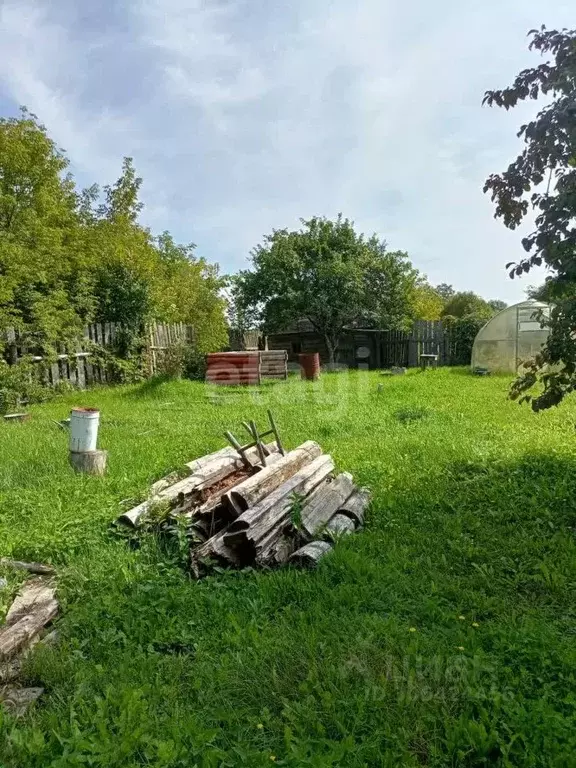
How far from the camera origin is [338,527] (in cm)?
399

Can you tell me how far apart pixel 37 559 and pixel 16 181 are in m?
10.4

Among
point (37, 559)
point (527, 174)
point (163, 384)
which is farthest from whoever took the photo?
point (163, 384)

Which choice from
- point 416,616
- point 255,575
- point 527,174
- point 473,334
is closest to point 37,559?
point 255,575

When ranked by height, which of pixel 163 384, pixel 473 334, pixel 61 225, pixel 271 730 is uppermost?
pixel 61 225

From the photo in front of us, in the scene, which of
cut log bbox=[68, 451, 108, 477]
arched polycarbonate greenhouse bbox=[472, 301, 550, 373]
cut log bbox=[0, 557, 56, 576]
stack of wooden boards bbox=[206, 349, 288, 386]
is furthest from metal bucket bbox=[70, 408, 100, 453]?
arched polycarbonate greenhouse bbox=[472, 301, 550, 373]

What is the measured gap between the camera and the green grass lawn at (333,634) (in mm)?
1951

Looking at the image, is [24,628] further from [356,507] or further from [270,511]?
[356,507]

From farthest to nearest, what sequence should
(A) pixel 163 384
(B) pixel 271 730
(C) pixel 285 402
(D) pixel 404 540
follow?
(A) pixel 163 384
(C) pixel 285 402
(D) pixel 404 540
(B) pixel 271 730

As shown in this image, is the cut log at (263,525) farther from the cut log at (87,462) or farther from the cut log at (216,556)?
the cut log at (87,462)

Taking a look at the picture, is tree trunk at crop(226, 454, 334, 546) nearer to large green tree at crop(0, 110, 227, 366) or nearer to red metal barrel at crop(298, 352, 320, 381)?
large green tree at crop(0, 110, 227, 366)

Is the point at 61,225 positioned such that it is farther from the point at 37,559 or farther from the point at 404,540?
the point at 404,540

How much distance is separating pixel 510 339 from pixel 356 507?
12.6 meters

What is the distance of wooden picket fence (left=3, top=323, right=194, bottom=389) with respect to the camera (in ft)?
35.5

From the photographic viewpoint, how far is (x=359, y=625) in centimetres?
273
